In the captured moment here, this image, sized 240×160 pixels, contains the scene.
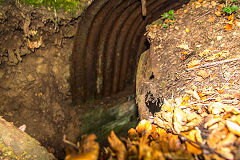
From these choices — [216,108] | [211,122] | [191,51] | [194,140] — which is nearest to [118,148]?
[194,140]

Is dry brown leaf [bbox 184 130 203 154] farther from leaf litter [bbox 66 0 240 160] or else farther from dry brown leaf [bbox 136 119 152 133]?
dry brown leaf [bbox 136 119 152 133]

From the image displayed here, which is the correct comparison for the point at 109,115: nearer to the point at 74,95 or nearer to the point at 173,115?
the point at 74,95

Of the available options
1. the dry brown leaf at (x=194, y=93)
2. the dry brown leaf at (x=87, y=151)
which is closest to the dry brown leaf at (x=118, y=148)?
the dry brown leaf at (x=87, y=151)

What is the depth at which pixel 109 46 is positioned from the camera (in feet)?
14.1

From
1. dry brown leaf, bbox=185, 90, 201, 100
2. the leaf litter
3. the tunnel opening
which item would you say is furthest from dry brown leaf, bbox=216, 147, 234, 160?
the tunnel opening

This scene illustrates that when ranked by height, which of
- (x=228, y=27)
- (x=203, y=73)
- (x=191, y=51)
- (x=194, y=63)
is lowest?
(x=203, y=73)

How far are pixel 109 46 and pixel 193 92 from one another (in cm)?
276

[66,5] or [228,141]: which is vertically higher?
[66,5]

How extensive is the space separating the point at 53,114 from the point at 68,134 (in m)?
0.69

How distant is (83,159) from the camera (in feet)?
3.35

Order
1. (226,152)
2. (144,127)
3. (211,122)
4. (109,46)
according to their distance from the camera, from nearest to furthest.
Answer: (226,152), (211,122), (144,127), (109,46)

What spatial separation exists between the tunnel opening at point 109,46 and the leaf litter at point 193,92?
0.76 metres

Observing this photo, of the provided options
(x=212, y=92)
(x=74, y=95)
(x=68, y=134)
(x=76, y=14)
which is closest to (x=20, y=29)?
(x=76, y=14)

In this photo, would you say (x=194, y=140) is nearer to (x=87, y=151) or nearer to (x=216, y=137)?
(x=216, y=137)
